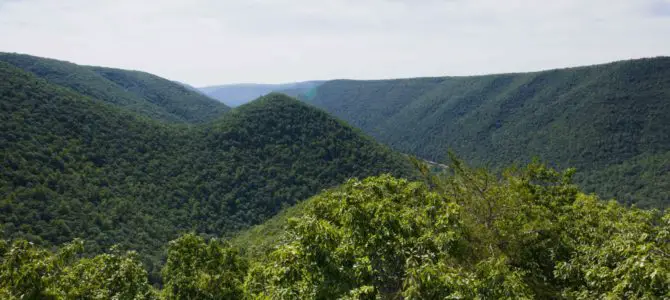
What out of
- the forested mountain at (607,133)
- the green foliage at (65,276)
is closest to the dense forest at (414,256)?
the green foliage at (65,276)

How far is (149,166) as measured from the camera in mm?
87000

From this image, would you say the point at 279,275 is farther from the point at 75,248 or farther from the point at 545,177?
the point at 545,177

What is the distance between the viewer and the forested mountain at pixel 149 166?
62625mm

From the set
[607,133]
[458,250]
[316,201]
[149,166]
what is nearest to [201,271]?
[316,201]

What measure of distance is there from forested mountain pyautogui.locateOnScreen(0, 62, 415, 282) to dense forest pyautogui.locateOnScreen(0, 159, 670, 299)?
1633 inches

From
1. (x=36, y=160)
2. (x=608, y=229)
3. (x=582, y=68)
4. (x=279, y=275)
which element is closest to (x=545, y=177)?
(x=608, y=229)

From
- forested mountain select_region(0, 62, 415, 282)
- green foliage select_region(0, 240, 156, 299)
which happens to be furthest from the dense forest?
forested mountain select_region(0, 62, 415, 282)

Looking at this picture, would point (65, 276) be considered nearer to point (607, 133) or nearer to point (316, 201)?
point (316, 201)

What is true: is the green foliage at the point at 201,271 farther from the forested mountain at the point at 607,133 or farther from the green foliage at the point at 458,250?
the forested mountain at the point at 607,133

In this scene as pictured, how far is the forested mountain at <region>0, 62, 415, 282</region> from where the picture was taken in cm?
6262

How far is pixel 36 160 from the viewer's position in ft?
220

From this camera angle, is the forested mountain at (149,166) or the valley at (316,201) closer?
the valley at (316,201)

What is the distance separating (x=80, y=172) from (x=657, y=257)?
83369 mm

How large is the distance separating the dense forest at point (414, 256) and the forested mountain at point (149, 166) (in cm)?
4147
